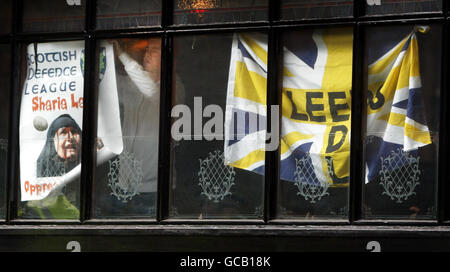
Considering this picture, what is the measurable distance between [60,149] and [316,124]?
3489 mm

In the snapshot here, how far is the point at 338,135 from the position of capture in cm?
1029

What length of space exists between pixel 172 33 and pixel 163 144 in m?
1.43

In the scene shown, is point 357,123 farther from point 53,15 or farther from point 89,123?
point 53,15

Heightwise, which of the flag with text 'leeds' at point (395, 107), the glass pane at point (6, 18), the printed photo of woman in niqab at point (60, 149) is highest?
the glass pane at point (6, 18)

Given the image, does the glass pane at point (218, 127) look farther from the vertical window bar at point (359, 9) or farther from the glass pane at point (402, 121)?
the glass pane at point (402, 121)

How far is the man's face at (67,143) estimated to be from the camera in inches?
446

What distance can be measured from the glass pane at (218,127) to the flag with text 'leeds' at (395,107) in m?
1.37

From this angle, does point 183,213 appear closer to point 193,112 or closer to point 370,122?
point 193,112

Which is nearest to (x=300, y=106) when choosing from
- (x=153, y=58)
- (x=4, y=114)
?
(x=153, y=58)

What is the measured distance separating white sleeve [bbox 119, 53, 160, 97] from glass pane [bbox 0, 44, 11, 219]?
1.68 metres

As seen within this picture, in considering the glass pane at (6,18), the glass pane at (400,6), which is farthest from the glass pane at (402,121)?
the glass pane at (6,18)

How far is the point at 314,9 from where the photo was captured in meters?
10.4

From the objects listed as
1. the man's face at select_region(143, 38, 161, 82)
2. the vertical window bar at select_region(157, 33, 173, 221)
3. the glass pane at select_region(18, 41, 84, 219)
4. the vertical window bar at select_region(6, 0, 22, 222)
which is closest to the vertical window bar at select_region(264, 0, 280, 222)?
the vertical window bar at select_region(157, 33, 173, 221)

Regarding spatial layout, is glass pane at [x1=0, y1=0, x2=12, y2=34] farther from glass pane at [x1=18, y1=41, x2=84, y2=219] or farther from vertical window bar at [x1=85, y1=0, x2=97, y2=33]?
vertical window bar at [x1=85, y1=0, x2=97, y2=33]
